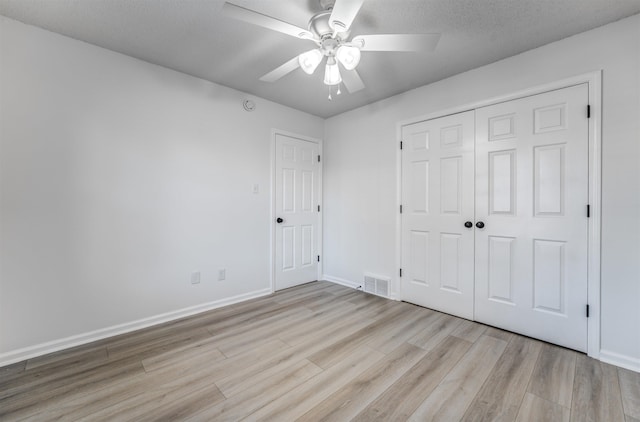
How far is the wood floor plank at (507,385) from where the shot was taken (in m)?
1.44

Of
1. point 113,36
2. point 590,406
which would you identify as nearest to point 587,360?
point 590,406

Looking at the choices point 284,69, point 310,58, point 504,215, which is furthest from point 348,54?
point 504,215

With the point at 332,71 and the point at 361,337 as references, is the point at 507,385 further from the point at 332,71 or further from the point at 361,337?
the point at 332,71

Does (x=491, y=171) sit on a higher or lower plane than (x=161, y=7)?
lower

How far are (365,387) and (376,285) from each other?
5.61 feet

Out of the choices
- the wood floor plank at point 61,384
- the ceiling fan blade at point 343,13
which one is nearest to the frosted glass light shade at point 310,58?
the ceiling fan blade at point 343,13

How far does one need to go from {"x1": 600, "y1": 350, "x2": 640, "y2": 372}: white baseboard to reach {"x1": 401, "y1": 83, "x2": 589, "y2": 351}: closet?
0.11 metres

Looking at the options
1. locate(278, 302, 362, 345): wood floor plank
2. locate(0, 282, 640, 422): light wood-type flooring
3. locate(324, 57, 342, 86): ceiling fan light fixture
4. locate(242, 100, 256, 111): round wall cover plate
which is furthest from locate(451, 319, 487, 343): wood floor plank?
locate(242, 100, 256, 111): round wall cover plate

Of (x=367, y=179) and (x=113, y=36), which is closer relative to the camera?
(x=113, y=36)

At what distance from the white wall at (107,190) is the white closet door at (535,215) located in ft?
8.42

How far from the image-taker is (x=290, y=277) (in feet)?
11.7

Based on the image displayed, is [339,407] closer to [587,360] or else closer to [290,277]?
[587,360]

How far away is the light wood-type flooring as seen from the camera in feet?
4.74

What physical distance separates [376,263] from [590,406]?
6.75 feet
